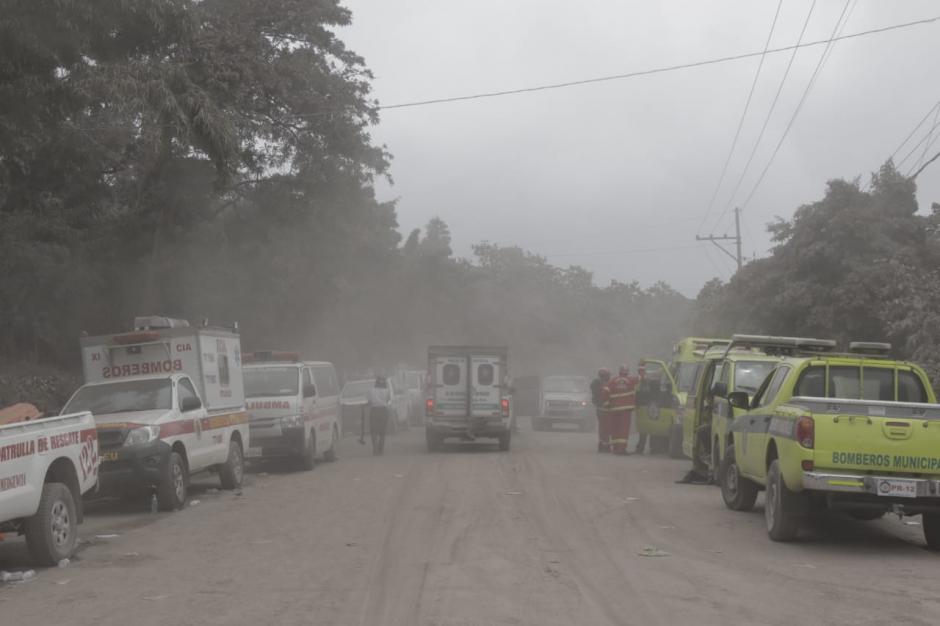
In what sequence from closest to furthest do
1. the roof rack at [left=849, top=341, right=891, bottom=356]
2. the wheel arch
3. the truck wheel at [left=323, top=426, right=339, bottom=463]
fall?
1. the wheel arch
2. the roof rack at [left=849, top=341, right=891, bottom=356]
3. the truck wheel at [left=323, top=426, right=339, bottom=463]

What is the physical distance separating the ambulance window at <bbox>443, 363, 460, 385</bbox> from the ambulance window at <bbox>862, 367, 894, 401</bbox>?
1376cm

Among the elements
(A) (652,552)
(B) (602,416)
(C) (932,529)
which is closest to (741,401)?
(C) (932,529)

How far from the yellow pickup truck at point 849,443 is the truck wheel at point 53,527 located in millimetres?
7102

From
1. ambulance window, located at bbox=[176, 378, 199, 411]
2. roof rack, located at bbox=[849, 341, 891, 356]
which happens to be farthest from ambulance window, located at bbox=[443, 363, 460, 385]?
roof rack, located at bbox=[849, 341, 891, 356]

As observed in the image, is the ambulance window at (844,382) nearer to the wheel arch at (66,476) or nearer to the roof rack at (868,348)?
the roof rack at (868,348)

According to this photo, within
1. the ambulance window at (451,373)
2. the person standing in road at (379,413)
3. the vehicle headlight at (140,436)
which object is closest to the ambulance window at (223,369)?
the vehicle headlight at (140,436)

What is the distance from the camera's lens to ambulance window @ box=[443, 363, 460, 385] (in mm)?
24422

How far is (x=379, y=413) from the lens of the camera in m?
24.5

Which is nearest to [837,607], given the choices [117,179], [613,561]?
[613,561]

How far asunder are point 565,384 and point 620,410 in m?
12.7

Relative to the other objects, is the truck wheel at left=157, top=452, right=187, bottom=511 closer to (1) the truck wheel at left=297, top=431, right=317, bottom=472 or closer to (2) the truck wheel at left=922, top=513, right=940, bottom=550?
(1) the truck wheel at left=297, top=431, right=317, bottom=472

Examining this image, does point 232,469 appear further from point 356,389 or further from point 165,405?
point 356,389

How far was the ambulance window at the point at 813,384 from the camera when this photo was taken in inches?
453

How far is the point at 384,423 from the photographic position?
2447 centimetres
